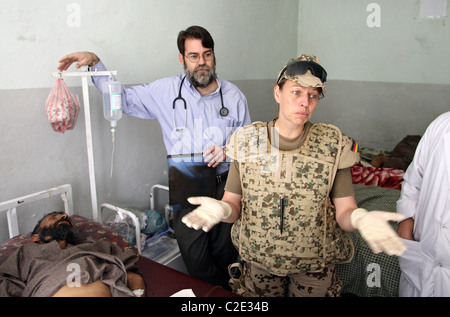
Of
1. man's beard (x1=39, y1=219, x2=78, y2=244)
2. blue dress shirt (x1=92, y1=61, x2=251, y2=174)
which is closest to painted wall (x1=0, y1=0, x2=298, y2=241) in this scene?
blue dress shirt (x1=92, y1=61, x2=251, y2=174)

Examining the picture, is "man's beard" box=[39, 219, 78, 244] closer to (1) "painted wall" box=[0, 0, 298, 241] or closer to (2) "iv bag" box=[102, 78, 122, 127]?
(1) "painted wall" box=[0, 0, 298, 241]

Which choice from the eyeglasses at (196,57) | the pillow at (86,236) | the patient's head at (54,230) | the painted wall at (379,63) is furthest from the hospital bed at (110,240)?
the painted wall at (379,63)

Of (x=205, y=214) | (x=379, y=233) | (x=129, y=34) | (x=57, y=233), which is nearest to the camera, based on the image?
(x=379, y=233)

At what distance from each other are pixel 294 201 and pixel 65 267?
1.09 metres

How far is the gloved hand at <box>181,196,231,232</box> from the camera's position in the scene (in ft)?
4.54

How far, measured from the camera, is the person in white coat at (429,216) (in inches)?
62.4

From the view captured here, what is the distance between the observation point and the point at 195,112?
2479 mm

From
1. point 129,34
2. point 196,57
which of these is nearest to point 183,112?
point 196,57

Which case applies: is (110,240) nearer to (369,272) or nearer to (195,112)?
(195,112)

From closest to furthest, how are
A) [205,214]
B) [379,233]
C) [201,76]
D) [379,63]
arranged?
[379,233] → [205,214] → [201,76] → [379,63]

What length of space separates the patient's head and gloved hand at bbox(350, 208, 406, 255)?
1513 mm

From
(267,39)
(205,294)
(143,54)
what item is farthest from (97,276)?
(267,39)

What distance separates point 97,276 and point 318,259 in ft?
3.37

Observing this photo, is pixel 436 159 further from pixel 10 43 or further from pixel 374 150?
pixel 374 150
